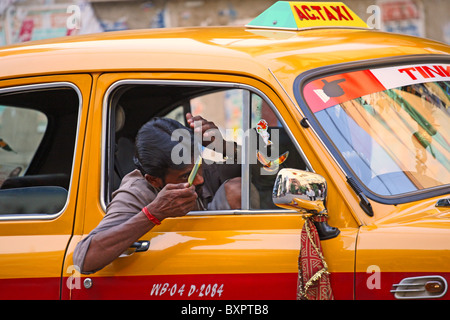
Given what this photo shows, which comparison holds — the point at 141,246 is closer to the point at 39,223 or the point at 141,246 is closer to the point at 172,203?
the point at 172,203

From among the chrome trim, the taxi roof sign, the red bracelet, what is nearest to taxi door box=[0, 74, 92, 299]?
the chrome trim

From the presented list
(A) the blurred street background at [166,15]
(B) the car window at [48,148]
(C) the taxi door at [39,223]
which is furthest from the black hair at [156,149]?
(A) the blurred street background at [166,15]

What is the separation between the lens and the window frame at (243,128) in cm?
291

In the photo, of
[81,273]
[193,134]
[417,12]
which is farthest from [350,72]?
[417,12]

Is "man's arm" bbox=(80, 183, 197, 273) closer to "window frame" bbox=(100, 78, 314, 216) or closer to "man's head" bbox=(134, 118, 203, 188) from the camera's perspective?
"window frame" bbox=(100, 78, 314, 216)

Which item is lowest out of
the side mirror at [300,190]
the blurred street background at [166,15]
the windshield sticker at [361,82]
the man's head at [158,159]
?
the side mirror at [300,190]

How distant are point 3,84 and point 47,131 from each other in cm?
153

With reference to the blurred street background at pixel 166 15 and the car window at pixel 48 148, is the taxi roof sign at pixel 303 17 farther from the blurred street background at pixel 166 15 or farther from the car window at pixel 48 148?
the blurred street background at pixel 166 15

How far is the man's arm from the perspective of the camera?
114 inches

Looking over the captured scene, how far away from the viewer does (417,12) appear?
1077 cm

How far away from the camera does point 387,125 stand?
294cm

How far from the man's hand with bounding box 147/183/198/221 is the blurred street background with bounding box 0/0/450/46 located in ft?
26.6

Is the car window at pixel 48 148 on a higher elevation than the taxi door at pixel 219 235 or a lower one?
higher

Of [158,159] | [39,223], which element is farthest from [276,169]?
[39,223]
